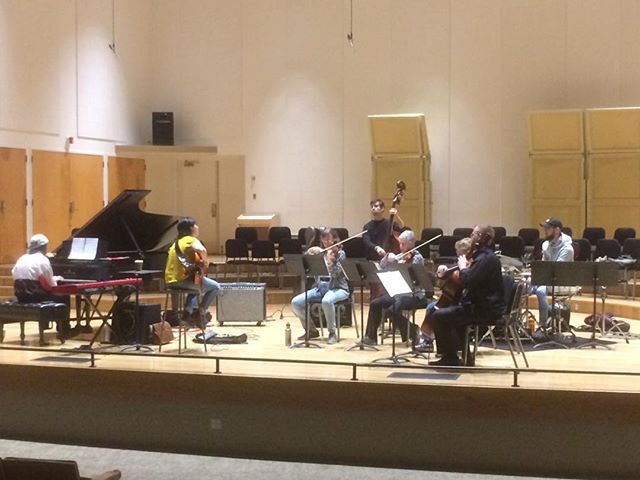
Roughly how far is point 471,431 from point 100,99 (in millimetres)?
10535

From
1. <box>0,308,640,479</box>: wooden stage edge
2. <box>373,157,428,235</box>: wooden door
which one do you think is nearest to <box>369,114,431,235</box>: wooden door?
<box>373,157,428,235</box>: wooden door

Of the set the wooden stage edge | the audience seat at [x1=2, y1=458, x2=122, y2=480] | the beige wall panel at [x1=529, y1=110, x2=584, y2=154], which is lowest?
the wooden stage edge

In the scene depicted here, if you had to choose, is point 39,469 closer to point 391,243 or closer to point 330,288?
point 330,288

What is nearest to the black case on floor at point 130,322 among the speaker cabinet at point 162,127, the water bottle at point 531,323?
the water bottle at point 531,323

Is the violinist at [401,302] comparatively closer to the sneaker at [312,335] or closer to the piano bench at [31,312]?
the sneaker at [312,335]

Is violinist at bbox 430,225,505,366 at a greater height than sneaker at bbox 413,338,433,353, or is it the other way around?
violinist at bbox 430,225,505,366

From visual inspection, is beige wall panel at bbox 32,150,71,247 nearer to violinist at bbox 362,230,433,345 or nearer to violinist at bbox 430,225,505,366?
violinist at bbox 362,230,433,345

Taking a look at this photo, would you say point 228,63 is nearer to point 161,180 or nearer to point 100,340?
point 161,180

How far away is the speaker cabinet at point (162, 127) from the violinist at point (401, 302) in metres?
8.05

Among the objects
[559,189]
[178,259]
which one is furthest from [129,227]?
[559,189]

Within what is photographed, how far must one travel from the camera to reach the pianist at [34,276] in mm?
8484

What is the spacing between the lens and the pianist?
8484 millimetres

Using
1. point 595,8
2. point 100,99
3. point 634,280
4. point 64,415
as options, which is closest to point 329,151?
point 100,99

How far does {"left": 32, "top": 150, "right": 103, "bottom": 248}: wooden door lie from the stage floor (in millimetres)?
4260
